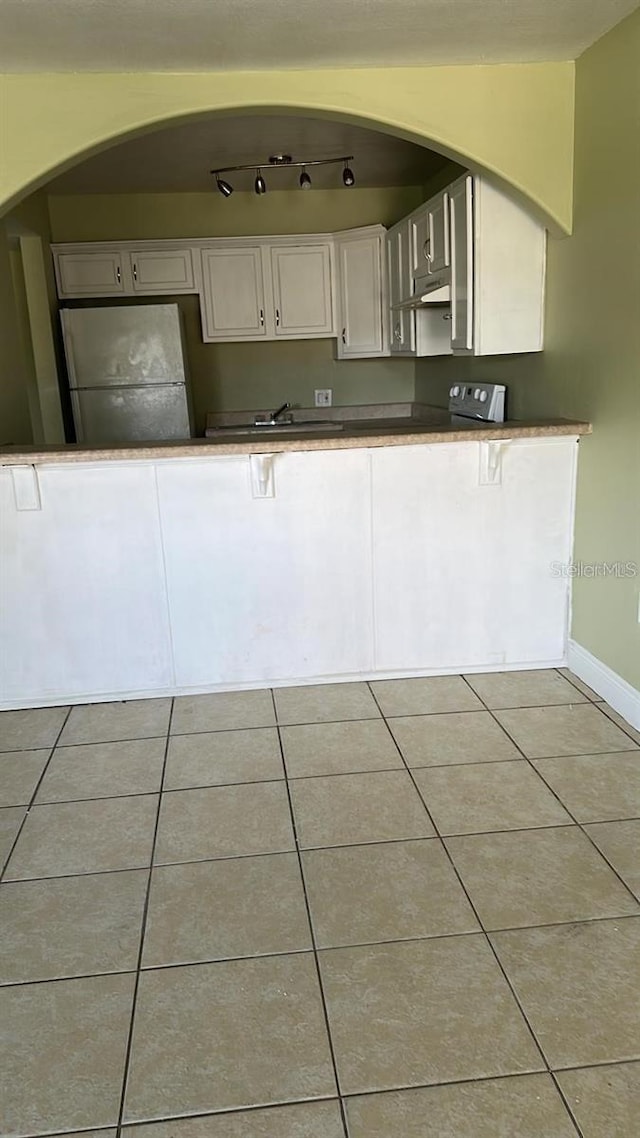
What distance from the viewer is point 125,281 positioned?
4.84m

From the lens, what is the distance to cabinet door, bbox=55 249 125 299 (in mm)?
4773

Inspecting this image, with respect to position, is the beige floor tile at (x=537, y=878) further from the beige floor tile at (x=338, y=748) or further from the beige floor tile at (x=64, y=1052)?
the beige floor tile at (x=64, y=1052)

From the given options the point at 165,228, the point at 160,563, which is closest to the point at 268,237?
the point at 165,228

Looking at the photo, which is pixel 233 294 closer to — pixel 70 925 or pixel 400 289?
pixel 400 289

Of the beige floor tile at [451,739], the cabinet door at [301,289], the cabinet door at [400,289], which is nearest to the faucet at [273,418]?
the cabinet door at [301,289]

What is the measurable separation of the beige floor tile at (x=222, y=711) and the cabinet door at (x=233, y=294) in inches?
108

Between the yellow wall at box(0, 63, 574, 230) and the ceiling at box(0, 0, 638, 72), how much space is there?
0.05 meters

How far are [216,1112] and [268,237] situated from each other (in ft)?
15.1

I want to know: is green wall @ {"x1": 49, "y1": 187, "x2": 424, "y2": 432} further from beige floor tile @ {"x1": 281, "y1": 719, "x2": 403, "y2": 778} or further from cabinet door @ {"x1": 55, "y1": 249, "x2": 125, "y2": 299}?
beige floor tile @ {"x1": 281, "y1": 719, "x2": 403, "y2": 778}

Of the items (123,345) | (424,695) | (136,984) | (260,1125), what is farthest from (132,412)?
(260,1125)

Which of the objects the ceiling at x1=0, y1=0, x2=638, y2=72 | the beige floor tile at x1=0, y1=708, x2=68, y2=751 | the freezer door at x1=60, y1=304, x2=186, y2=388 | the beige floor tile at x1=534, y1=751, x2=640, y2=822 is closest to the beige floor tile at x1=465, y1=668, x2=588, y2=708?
the beige floor tile at x1=534, y1=751, x2=640, y2=822

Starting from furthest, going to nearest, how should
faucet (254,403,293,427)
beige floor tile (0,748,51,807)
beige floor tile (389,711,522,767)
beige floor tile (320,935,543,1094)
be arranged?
faucet (254,403,293,427), beige floor tile (389,711,522,767), beige floor tile (0,748,51,807), beige floor tile (320,935,543,1094)

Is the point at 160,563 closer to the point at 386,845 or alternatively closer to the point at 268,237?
the point at 386,845

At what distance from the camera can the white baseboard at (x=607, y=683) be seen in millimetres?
2635
